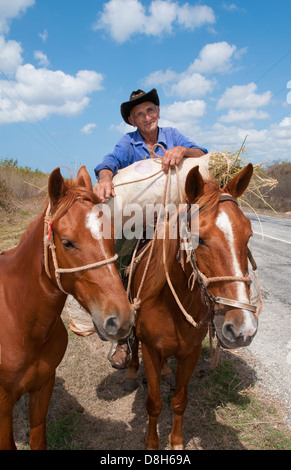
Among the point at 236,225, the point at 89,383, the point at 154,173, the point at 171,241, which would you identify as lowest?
the point at 89,383

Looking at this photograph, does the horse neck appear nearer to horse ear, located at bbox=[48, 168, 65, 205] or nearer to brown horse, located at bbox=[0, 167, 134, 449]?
brown horse, located at bbox=[0, 167, 134, 449]

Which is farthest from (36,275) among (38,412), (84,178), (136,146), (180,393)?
(136,146)

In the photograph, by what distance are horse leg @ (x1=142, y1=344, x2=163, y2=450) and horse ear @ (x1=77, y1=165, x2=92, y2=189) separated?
61.4 inches

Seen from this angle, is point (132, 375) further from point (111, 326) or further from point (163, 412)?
point (111, 326)

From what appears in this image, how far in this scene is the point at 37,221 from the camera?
211 cm

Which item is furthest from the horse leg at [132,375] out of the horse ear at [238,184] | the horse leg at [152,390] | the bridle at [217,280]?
the horse ear at [238,184]

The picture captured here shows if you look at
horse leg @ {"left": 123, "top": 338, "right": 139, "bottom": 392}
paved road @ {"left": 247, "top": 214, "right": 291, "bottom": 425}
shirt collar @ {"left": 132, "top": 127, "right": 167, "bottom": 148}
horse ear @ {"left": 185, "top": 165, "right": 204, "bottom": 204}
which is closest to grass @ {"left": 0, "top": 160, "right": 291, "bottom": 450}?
horse leg @ {"left": 123, "top": 338, "right": 139, "bottom": 392}

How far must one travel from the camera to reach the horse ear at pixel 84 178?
225 cm

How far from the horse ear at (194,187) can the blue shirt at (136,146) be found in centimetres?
111

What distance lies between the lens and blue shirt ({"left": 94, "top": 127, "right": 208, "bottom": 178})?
327cm

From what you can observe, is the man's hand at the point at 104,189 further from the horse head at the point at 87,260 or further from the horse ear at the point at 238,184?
the horse ear at the point at 238,184

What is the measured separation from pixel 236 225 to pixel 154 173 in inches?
40.0

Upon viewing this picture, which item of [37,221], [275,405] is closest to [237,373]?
[275,405]

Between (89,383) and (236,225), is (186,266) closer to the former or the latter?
(236,225)
